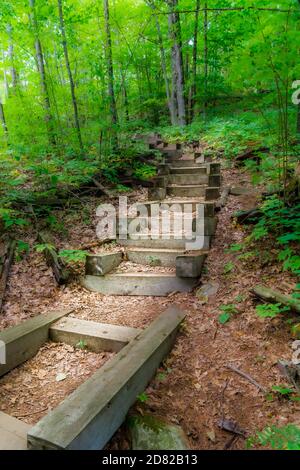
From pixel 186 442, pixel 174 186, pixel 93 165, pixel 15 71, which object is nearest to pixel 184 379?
pixel 186 442

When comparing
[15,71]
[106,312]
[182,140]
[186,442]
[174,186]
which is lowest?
[186,442]

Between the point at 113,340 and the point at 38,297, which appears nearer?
the point at 113,340

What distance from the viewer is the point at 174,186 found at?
6625 mm

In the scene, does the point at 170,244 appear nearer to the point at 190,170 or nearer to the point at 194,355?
the point at 194,355

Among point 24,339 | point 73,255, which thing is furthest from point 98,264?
point 24,339

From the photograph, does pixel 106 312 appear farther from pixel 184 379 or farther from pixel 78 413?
pixel 78 413

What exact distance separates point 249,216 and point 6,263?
3.64 m

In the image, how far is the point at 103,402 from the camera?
1974 mm

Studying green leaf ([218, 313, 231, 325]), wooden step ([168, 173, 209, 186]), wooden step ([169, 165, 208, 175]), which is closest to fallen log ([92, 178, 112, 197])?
wooden step ([168, 173, 209, 186])

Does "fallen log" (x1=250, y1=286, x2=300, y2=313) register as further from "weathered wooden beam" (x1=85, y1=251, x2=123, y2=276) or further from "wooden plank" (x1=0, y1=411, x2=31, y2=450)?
"wooden plank" (x1=0, y1=411, x2=31, y2=450)

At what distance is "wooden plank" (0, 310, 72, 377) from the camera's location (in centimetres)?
279

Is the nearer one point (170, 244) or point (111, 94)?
point (170, 244)

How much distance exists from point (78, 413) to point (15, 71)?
53.5 ft

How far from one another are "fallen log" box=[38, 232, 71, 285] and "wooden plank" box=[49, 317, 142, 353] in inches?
33.4
